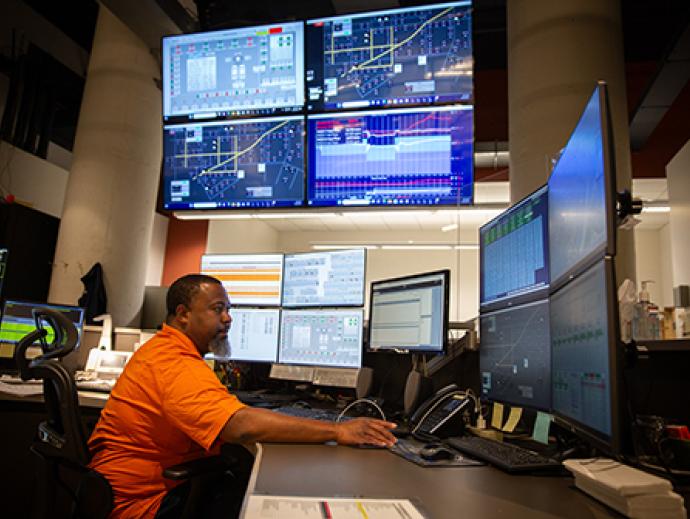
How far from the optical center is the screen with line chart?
2688mm

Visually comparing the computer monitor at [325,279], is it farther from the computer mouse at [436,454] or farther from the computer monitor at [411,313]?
the computer mouse at [436,454]

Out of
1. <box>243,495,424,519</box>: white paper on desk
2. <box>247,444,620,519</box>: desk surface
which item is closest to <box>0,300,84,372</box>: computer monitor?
<box>247,444,620,519</box>: desk surface

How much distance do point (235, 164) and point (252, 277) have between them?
0.61 metres

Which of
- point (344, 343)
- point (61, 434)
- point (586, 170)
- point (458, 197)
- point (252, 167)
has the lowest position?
point (61, 434)

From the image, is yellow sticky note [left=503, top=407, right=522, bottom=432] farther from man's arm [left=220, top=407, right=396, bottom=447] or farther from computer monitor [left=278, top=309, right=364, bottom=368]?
computer monitor [left=278, top=309, right=364, bottom=368]

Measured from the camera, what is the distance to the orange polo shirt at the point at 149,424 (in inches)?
54.7

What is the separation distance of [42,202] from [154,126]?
5.71ft

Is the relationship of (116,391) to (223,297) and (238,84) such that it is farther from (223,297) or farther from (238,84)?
(238,84)

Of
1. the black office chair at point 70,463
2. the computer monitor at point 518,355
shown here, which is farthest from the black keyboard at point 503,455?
the black office chair at point 70,463

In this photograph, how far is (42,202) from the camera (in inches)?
200

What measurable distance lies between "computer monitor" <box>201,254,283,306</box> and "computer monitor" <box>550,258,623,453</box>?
170 centimetres

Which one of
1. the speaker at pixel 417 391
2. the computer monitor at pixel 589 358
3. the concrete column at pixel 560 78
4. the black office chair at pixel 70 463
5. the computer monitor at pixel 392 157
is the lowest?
the black office chair at pixel 70 463

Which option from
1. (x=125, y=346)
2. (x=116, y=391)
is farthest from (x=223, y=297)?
(x=125, y=346)

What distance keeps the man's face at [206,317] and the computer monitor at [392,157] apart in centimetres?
97
